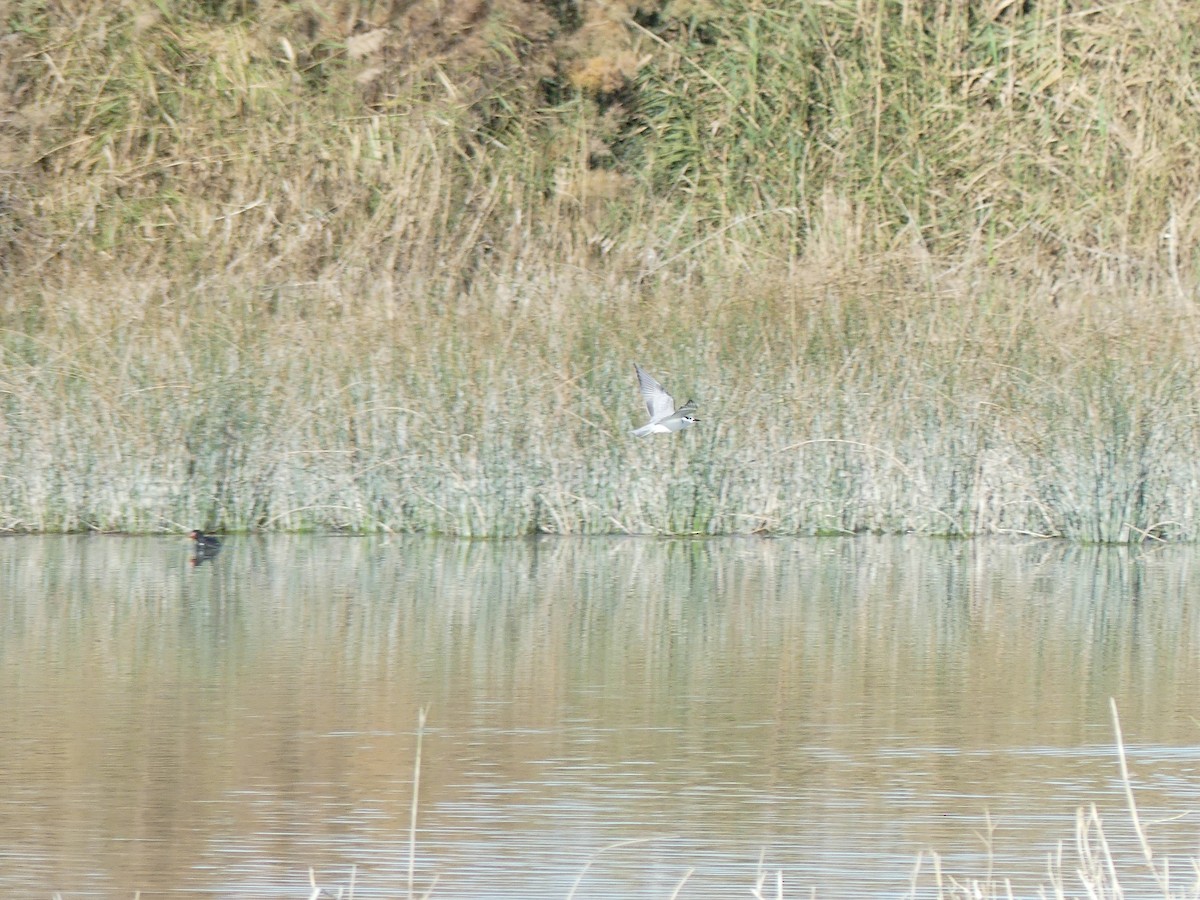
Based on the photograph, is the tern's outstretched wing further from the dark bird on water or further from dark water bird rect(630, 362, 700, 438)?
the dark bird on water

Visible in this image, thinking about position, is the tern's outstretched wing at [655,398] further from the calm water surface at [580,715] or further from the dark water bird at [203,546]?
the dark water bird at [203,546]

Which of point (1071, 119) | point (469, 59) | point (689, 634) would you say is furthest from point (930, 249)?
point (689, 634)

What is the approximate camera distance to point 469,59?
1405 cm

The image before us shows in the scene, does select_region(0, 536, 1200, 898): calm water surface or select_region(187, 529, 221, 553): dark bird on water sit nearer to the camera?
select_region(0, 536, 1200, 898): calm water surface

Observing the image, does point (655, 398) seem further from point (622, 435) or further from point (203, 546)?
point (203, 546)

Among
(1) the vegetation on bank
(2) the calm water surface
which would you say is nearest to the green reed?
(1) the vegetation on bank

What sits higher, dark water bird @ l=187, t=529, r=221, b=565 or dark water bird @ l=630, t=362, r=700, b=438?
dark water bird @ l=630, t=362, r=700, b=438

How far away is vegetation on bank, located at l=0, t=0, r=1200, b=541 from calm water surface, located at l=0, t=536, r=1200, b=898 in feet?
1.63

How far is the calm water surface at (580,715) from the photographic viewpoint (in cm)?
436

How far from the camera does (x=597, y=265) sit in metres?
13.1

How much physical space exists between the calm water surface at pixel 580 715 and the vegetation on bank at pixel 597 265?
50 centimetres

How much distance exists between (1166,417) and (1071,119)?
4.42 metres

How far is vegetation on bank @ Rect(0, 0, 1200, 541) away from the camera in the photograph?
966 cm

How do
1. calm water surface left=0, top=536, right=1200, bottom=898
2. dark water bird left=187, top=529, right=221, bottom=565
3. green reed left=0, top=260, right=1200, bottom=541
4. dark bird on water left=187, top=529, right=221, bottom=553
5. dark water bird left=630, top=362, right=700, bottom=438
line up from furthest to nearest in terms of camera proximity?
green reed left=0, top=260, right=1200, bottom=541
dark bird on water left=187, top=529, right=221, bottom=553
dark water bird left=187, top=529, right=221, bottom=565
dark water bird left=630, top=362, right=700, bottom=438
calm water surface left=0, top=536, right=1200, bottom=898
